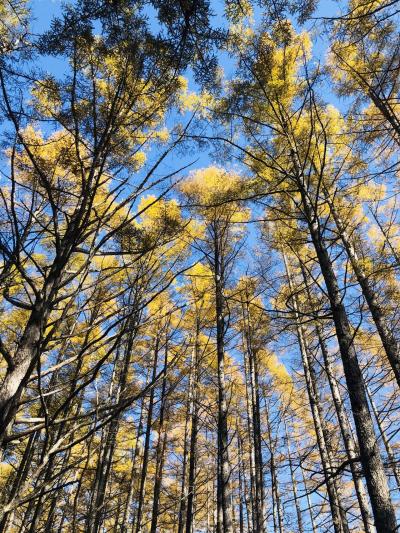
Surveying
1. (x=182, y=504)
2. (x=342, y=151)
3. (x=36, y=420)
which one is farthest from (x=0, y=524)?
(x=182, y=504)

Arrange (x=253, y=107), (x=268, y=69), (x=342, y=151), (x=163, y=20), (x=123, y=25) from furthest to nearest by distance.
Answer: (x=342, y=151) < (x=253, y=107) < (x=268, y=69) < (x=163, y=20) < (x=123, y=25)

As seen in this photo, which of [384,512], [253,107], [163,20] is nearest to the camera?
[384,512]

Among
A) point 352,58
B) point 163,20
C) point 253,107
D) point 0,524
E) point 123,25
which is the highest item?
point 352,58

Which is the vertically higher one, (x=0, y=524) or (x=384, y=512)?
(x=384, y=512)

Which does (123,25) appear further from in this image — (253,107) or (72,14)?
(253,107)

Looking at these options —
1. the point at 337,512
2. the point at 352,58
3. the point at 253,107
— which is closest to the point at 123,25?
the point at 253,107

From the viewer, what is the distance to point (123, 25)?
2.71 meters

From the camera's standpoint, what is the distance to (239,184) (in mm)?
7191

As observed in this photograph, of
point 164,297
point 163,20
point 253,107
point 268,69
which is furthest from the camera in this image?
point 164,297

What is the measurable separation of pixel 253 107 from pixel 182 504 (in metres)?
11.5

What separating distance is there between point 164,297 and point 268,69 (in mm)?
7525

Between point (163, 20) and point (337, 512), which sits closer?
point (163, 20)

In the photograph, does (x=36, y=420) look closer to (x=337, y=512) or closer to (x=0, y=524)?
(x=0, y=524)

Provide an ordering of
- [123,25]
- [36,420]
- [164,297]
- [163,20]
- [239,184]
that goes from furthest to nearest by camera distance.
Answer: [164,297] < [239,184] < [163,20] < [123,25] < [36,420]
